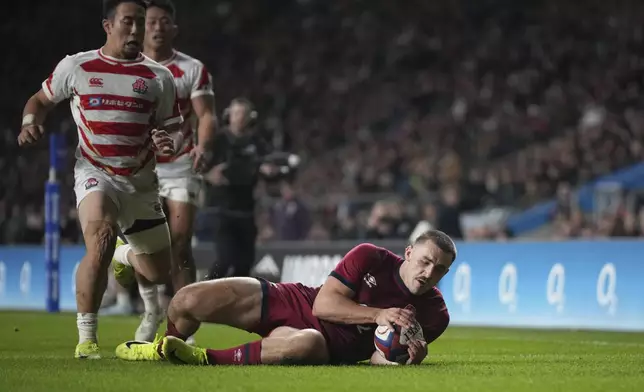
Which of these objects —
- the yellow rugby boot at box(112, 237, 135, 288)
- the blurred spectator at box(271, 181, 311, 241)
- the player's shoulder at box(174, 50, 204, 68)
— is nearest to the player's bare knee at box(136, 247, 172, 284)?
the yellow rugby boot at box(112, 237, 135, 288)

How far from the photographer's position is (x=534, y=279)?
47.4 feet

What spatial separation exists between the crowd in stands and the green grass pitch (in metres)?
7.74

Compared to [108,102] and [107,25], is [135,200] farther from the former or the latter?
[107,25]

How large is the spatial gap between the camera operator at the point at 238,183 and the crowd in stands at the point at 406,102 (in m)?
3.28

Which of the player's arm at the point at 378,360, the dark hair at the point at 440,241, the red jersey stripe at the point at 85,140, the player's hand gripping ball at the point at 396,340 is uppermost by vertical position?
the red jersey stripe at the point at 85,140

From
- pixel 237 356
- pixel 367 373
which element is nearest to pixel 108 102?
pixel 237 356

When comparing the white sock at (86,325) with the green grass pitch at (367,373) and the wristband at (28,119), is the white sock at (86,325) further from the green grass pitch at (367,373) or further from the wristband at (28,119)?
the wristband at (28,119)

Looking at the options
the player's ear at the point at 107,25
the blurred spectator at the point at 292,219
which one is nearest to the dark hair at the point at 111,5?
the player's ear at the point at 107,25

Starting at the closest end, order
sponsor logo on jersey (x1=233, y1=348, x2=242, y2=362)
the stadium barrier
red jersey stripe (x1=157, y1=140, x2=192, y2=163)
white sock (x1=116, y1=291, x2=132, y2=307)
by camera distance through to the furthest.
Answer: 1. sponsor logo on jersey (x1=233, y1=348, x2=242, y2=362)
2. red jersey stripe (x1=157, y1=140, x2=192, y2=163)
3. the stadium barrier
4. white sock (x1=116, y1=291, x2=132, y2=307)

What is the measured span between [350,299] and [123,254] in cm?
254

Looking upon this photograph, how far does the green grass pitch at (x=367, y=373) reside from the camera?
5887mm

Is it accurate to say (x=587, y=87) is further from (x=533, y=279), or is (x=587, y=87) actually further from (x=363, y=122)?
(x=533, y=279)

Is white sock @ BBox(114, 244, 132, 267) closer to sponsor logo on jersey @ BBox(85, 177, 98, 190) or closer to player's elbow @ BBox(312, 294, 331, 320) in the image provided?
sponsor logo on jersey @ BBox(85, 177, 98, 190)

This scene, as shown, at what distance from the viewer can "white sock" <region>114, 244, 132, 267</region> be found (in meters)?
8.80
